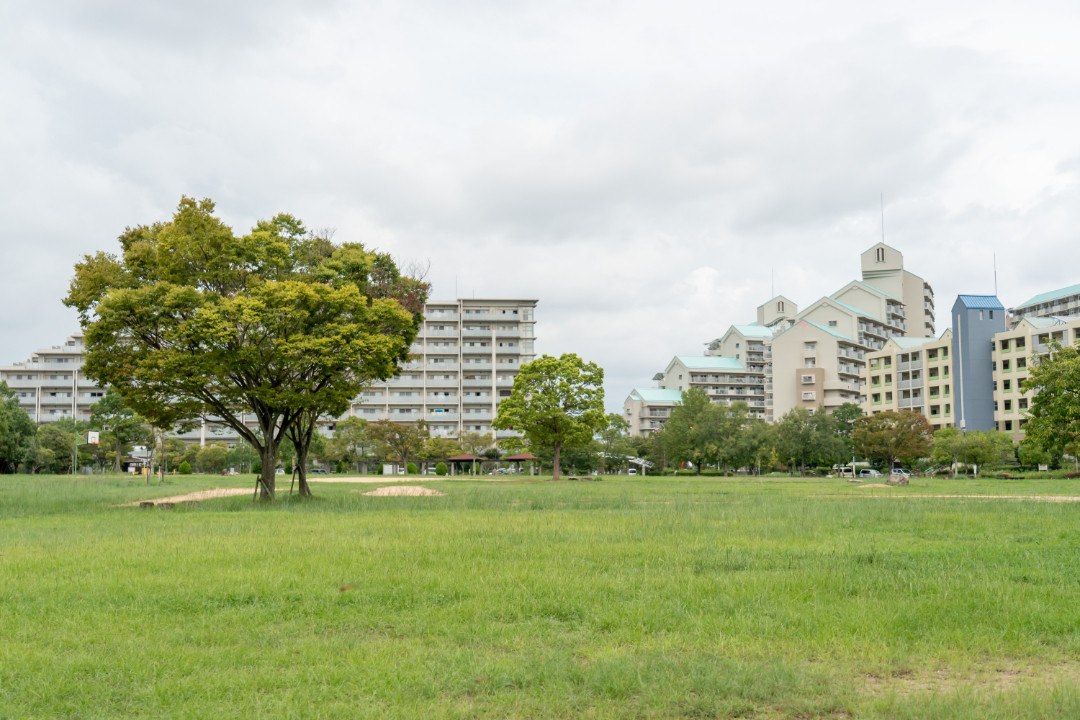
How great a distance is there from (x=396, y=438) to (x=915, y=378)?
57663 millimetres

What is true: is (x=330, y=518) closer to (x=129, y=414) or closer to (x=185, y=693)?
(x=185, y=693)

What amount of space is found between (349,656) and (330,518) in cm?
1384

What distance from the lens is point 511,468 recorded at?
100875 mm

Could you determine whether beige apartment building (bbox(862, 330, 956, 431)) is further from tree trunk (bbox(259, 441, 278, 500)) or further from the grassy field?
the grassy field

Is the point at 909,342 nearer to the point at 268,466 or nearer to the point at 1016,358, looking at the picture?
the point at 1016,358

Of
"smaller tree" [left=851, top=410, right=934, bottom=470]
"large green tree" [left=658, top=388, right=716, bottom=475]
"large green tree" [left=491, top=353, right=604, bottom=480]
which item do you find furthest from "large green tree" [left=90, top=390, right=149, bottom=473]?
"smaller tree" [left=851, top=410, right=934, bottom=470]

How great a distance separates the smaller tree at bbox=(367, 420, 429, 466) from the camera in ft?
286

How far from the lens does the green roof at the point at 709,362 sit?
5143 inches

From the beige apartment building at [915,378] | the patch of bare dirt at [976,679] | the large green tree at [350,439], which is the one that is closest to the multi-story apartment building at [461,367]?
the large green tree at [350,439]

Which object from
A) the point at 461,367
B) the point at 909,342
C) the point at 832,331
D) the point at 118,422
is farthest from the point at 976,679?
the point at 832,331

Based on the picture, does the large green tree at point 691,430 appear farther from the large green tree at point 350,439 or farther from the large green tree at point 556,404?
the large green tree at point 350,439

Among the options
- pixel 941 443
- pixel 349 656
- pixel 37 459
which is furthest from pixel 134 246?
pixel 37 459

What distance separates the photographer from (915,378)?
9269 cm

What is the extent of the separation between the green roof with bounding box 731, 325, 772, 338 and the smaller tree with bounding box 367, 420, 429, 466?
6335 centimetres
